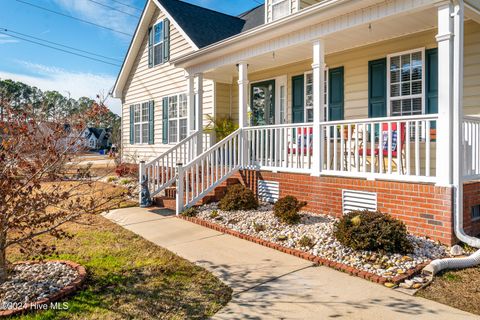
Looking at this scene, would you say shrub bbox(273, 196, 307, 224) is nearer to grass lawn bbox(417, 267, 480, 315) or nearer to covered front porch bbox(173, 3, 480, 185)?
covered front porch bbox(173, 3, 480, 185)

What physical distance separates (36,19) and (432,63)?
→ 22.4m

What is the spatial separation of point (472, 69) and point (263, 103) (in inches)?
212

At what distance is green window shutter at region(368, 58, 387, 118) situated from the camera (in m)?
7.42

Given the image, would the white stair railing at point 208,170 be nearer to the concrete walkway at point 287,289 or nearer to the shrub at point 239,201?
the shrub at point 239,201

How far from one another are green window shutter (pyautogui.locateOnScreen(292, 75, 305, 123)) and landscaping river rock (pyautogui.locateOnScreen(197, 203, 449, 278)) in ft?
9.66

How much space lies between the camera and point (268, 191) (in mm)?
7793

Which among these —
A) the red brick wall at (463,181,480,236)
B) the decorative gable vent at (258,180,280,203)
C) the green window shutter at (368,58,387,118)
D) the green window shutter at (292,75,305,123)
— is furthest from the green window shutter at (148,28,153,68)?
the red brick wall at (463,181,480,236)

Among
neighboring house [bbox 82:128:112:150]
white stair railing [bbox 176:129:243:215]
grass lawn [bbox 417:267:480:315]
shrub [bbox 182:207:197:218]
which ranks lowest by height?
grass lawn [bbox 417:267:480:315]

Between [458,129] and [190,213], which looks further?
[190,213]

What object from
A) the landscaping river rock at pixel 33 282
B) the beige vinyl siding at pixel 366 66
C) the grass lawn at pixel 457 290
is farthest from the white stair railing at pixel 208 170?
the grass lawn at pixel 457 290

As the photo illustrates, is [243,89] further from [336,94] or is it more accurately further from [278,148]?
[336,94]

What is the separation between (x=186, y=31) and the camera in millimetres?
11367

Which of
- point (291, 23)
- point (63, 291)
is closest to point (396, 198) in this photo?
point (291, 23)

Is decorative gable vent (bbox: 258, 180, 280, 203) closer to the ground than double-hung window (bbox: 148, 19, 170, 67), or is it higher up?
closer to the ground
